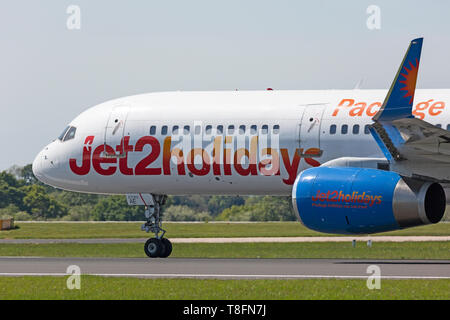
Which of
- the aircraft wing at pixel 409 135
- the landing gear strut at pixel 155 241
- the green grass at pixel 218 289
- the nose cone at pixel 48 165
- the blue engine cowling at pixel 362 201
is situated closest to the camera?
the green grass at pixel 218 289

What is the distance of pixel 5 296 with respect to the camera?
2011cm

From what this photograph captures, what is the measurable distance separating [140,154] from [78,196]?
97274 millimetres

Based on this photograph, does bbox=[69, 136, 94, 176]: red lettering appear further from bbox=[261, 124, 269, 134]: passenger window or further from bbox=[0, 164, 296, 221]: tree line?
bbox=[0, 164, 296, 221]: tree line

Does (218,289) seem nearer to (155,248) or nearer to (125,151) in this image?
(155,248)

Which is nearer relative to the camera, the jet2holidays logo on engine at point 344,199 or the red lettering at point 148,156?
the jet2holidays logo on engine at point 344,199

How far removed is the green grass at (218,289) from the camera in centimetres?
1959

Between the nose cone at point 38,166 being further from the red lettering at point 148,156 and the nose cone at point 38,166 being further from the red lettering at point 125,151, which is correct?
the red lettering at point 148,156

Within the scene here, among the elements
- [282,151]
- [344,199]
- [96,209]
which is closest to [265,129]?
[282,151]

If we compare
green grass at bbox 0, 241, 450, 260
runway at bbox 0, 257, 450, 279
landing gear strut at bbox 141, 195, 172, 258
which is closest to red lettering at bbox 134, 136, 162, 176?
landing gear strut at bbox 141, 195, 172, 258

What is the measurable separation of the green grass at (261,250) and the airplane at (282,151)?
5.30 m

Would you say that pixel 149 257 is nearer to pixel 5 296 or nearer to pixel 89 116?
pixel 89 116

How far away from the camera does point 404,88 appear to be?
80.0 feet

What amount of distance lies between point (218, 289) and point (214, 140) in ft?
36.0

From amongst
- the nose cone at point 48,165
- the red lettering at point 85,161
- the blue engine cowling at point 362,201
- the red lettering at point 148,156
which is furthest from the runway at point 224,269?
the nose cone at point 48,165
